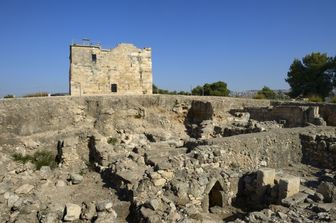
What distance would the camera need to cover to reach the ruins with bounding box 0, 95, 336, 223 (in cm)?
709

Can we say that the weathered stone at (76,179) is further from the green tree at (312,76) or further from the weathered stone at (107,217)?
the green tree at (312,76)

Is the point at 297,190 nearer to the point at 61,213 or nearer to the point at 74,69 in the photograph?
the point at 61,213

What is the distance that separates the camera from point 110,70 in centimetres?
2131

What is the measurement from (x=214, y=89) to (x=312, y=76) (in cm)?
859

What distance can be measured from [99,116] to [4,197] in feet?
23.9

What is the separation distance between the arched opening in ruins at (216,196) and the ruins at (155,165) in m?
0.03

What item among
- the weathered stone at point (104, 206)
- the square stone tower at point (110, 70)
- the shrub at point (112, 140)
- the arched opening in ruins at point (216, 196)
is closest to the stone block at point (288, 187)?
the arched opening in ruins at point (216, 196)

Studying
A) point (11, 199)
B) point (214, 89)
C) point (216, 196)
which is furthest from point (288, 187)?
point (214, 89)

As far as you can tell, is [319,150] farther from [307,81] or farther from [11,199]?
[307,81]

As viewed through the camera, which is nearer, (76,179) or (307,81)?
(76,179)

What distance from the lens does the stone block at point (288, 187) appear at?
6.99 m

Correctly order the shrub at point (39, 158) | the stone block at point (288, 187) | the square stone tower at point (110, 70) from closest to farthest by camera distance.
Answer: the stone block at point (288, 187) < the shrub at point (39, 158) < the square stone tower at point (110, 70)

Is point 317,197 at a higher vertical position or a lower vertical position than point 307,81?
lower

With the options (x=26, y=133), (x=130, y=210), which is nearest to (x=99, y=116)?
(x=26, y=133)
